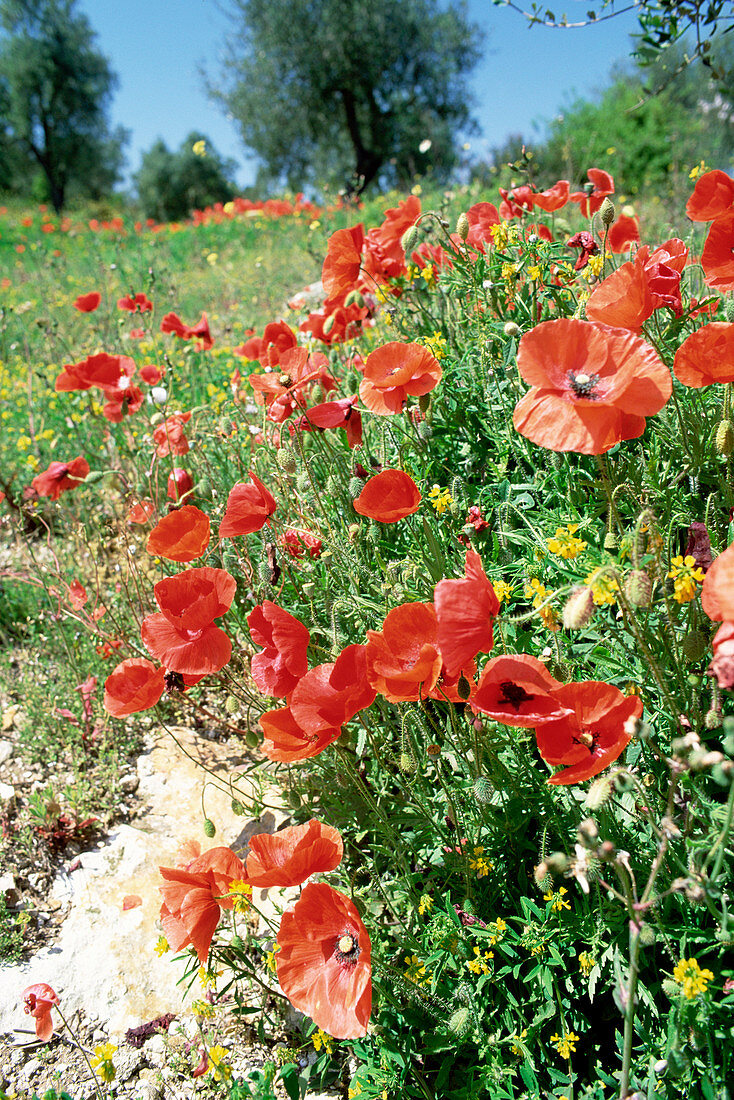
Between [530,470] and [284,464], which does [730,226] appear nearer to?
[530,470]

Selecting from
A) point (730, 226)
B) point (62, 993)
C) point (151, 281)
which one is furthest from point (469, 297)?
point (62, 993)

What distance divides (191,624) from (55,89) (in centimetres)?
3729

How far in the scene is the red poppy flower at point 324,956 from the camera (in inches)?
54.4

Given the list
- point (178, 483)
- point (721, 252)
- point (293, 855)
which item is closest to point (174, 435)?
point (178, 483)

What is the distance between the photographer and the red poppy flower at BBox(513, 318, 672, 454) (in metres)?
1.28

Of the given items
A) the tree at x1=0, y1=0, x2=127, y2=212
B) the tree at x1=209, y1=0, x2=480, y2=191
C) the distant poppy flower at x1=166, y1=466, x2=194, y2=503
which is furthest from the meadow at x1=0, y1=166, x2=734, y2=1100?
the tree at x1=0, y1=0, x2=127, y2=212

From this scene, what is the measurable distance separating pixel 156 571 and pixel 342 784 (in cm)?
195

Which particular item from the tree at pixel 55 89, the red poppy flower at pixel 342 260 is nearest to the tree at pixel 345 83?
the tree at pixel 55 89

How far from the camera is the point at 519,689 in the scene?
1.26m

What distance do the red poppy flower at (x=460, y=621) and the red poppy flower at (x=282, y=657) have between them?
1.55ft

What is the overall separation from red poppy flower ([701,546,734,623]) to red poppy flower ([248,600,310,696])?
875mm

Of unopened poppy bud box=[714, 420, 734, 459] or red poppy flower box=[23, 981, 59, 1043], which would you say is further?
red poppy flower box=[23, 981, 59, 1043]

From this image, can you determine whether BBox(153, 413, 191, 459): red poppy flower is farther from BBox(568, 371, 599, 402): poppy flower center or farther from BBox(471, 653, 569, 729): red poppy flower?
BBox(471, 653, 569, 729): red poppy flower

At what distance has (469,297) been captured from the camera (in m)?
2.95
